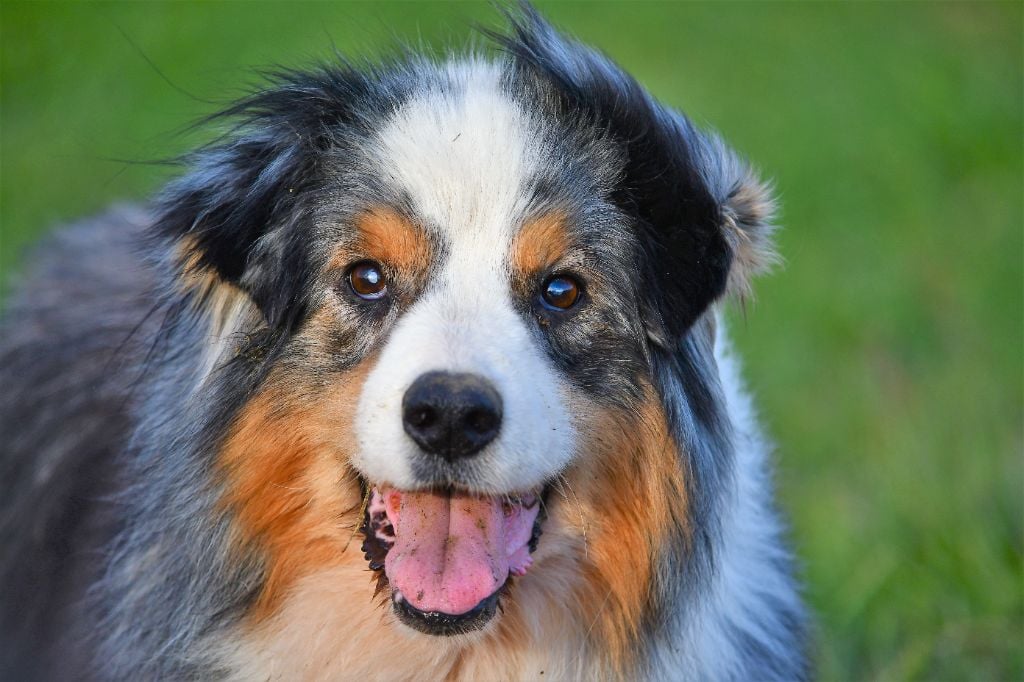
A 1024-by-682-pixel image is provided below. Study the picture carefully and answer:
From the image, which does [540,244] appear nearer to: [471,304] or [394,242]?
[471,304]

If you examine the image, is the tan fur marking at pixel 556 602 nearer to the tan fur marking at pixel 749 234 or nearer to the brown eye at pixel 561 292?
the brown eye at pixel 561 292

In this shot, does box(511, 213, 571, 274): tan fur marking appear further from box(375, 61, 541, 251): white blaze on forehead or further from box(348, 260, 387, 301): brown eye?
box(348, 260, 387, 301): brown eye

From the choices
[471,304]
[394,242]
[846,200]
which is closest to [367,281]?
[394,242]

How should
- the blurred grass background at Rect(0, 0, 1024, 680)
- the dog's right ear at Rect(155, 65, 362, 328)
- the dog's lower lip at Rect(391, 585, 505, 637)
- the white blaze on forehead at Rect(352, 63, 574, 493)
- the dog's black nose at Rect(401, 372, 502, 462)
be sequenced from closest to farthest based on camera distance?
the dog's black nose at Rect(401, 372, 502, 462) → the white blaze on forehead at Rect(352, 63, 574, 493) → the dog's lower lip at Rect(391, 585, 505, 637) → the dog's right ear at Rect(155, 65, 362, 328) → the blurred grass background at Rect(0, 0, 1024, 680)

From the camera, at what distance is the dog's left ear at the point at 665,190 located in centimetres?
364

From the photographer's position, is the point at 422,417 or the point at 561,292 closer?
the point at 422,417

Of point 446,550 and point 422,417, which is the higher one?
point 422,417

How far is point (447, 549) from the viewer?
3.47 m

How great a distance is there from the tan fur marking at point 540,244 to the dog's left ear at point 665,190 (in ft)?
0.81

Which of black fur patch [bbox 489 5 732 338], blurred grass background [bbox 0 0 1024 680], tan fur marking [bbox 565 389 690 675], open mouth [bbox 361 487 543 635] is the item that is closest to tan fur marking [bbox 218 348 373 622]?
open mouth [bbox 361 487 543 635]

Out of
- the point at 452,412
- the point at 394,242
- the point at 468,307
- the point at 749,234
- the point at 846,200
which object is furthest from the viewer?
the point at 846,200

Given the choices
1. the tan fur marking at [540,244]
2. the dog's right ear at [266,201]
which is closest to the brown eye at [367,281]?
the dog's right ear at [266,201]

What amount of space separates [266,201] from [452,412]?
949 mm

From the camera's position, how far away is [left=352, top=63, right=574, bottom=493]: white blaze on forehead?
10.7 feet
